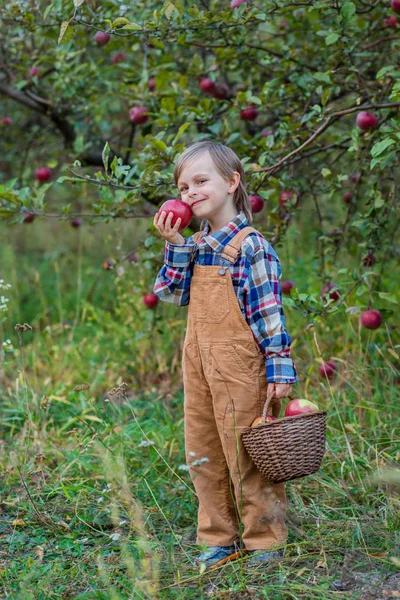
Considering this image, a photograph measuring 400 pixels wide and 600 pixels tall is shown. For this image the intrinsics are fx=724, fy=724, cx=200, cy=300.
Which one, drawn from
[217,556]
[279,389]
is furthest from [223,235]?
[217,556]

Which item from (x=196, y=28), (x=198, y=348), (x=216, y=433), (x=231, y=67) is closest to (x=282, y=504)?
(x=216, y=433)

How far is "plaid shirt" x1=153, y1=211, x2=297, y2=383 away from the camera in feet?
7.06

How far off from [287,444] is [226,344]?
13.6 inches

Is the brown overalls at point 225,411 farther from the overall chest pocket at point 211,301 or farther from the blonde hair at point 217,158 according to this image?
the blonde hair at point 217,158

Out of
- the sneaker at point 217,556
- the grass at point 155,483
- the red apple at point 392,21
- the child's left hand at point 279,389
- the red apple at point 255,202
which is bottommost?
the sneaker at point 217,556

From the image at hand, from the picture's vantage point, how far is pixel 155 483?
2.82 metres

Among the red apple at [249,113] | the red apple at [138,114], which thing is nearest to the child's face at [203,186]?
the red apple at [249,113]

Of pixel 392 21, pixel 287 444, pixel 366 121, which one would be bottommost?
pixel 287 444

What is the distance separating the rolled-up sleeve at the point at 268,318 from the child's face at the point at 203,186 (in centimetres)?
21

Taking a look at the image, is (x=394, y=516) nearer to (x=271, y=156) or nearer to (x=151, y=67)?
(x=271, y=156)

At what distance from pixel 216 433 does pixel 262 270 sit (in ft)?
1.83

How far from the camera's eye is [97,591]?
2066 mm

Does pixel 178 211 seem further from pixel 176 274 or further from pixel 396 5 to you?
pixel 396 5

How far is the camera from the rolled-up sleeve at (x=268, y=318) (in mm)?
2145
